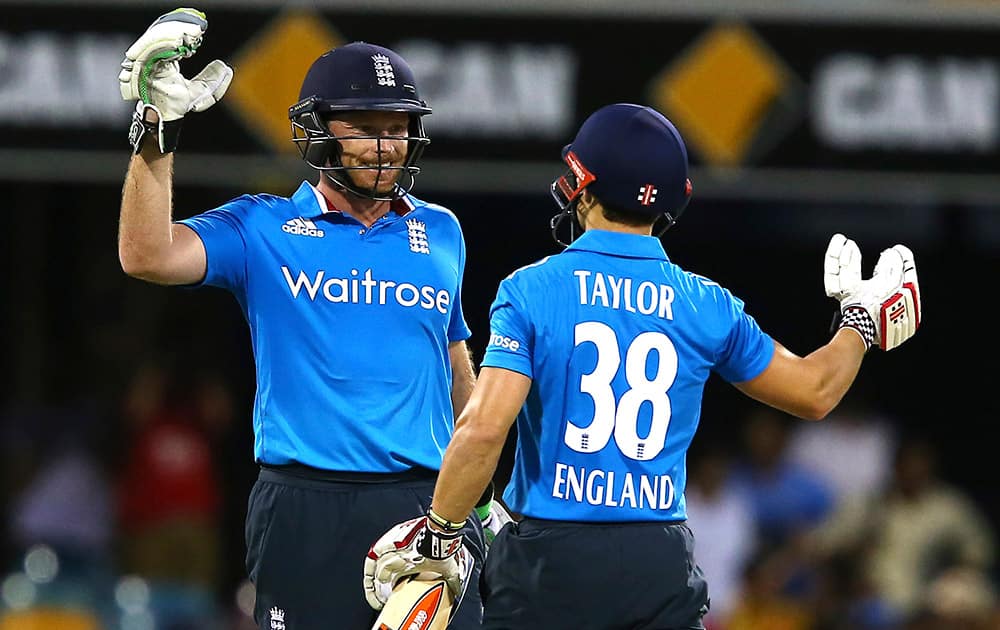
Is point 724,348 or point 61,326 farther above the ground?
point 724,348

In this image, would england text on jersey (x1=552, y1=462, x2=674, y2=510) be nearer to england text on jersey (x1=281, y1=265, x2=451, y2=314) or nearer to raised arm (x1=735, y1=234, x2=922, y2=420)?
raised arm (x1=735, y1=234, x2=922, y2=420)

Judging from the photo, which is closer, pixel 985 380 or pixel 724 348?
pixel 724 348

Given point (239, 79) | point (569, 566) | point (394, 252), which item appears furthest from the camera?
point (239, 79)

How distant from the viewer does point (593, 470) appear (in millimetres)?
4242

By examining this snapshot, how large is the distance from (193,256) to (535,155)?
4.13 meters

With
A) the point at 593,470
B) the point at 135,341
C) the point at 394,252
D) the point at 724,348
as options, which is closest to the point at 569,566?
the point at 593,470

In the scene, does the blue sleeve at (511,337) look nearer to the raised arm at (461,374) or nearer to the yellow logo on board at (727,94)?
the raised arm at (461,374)

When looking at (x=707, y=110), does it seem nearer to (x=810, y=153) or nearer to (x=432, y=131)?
(x=810, y=153)

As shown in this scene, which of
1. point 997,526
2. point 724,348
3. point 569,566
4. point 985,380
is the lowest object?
point 997,526

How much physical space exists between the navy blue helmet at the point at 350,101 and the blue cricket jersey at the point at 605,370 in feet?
2.13

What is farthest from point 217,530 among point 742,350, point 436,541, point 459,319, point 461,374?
point 742,350

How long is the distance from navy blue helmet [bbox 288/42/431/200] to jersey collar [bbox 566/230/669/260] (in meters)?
0.60

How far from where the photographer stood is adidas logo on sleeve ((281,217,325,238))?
15.3ft

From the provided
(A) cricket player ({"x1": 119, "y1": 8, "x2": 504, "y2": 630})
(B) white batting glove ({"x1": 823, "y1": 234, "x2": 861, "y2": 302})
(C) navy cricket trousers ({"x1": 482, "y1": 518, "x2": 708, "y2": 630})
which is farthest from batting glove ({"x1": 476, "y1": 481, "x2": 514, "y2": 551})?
(B) white batting glove ({"x1": 823, "y1": 234, "x2": 861, "y2": 302})
